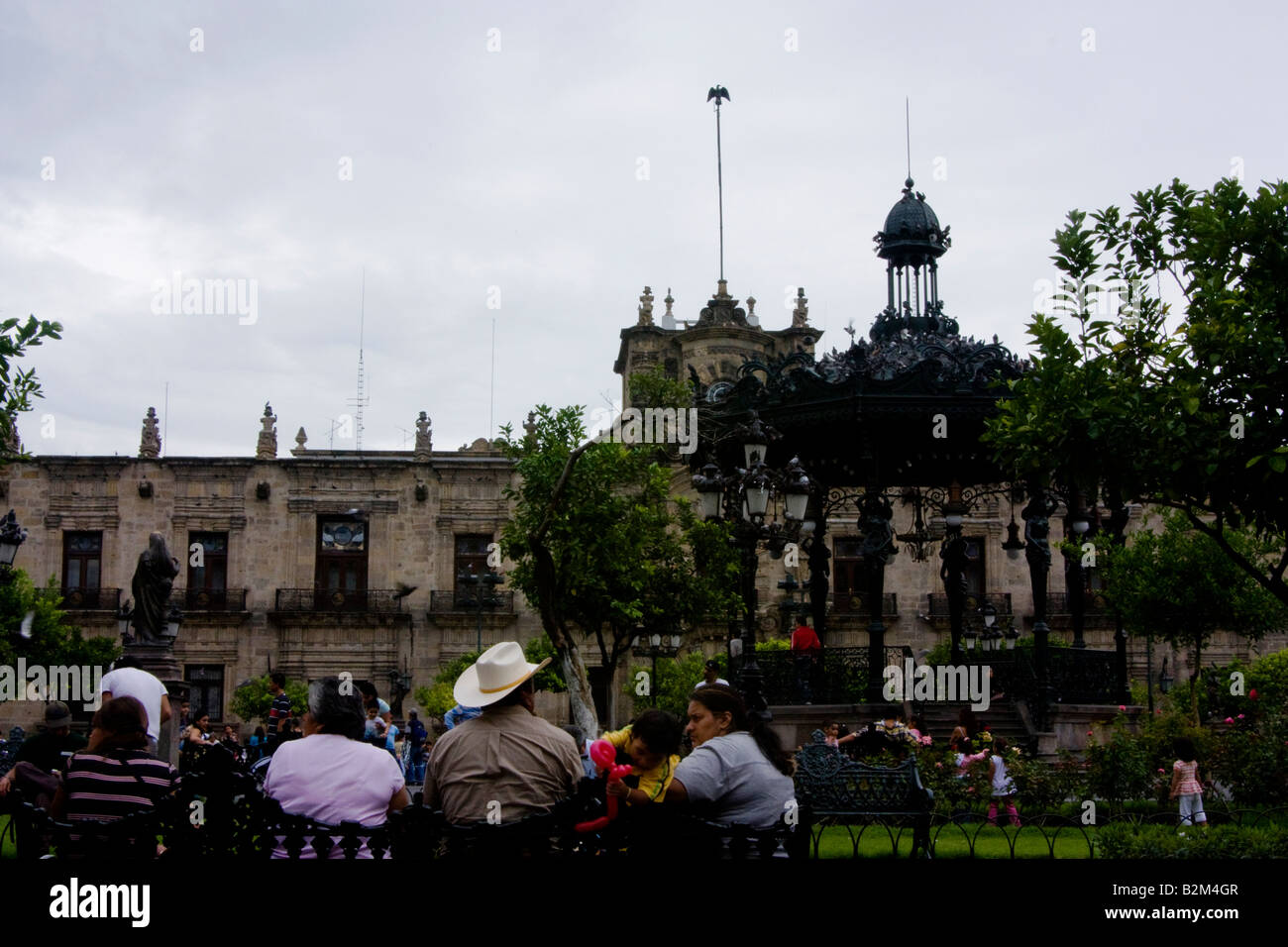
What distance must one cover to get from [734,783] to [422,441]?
34180 millimetres

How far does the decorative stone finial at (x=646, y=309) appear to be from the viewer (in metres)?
46.0

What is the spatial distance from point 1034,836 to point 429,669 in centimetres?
2713

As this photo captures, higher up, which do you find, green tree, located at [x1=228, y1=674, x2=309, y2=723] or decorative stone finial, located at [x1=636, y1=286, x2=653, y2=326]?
decorative stone finial, located at [x1=636, y1=286, x2=653, y2=326]

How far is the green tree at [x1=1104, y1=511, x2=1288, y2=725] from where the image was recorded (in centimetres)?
2456

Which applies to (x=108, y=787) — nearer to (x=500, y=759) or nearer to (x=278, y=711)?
(x=500, y=759)

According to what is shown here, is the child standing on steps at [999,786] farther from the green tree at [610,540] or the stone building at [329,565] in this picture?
the stone building at [329,565]

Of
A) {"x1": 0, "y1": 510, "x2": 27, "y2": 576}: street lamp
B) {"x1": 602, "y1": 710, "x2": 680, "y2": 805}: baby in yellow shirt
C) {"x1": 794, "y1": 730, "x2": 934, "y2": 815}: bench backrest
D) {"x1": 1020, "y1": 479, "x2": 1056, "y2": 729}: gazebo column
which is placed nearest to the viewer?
{"x1": 602, "y1": 710, "x2": 680, "y2": 805}: baby in yellow shirt

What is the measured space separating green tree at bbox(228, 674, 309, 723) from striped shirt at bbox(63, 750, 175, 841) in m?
27.8

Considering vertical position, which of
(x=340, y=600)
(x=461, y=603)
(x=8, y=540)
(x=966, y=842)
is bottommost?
(x=966, y=842)

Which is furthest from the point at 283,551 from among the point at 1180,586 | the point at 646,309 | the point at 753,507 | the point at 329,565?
the point at 753,507

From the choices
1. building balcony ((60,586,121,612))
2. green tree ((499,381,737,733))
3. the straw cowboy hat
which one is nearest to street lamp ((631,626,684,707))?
green tree ((499,381,737,733))

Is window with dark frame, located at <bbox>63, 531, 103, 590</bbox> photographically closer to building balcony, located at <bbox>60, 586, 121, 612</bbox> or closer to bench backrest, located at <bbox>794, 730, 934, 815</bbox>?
building balcony, located at <bbox>60, 586, 121, 612</bbox>

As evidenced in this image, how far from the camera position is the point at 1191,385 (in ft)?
31.7

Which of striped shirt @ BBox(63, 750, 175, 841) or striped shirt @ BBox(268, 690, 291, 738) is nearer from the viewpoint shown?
striped shirt @ BBox(63, 750, 175, 841)
